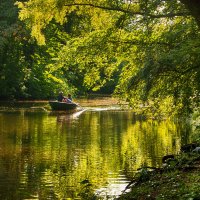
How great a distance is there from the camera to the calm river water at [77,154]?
12.4 meters

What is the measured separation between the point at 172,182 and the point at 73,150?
8380 millimetres

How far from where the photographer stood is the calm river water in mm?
12409

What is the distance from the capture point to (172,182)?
1031cm

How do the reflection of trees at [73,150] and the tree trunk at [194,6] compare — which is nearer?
the tree trunk at [194,6]

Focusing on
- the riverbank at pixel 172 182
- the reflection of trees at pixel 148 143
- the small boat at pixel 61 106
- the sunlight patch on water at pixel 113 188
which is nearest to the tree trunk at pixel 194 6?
the riverbank at pixel 172 182

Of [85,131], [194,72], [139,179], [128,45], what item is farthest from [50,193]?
[85,131]

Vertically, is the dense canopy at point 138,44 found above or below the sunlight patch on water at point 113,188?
above

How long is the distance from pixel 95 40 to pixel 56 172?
411cm

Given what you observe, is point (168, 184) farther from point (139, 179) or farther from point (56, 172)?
point (56, 172)

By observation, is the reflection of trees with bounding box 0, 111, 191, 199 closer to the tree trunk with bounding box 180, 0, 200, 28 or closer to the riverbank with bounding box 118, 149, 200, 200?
the riverbank with bounding box 118, 149, 200, 200

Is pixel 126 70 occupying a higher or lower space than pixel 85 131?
higher

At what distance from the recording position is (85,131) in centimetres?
2452

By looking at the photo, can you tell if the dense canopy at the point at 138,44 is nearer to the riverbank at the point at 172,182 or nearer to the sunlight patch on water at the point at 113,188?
the riverbank at the point at 172,182

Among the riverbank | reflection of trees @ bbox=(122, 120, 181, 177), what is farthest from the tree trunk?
reflection of trees @ bbox=(122, 120, 181, 177)
